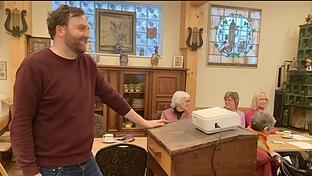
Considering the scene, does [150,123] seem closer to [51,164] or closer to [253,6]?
[51,164]

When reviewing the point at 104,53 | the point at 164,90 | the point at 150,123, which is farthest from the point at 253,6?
the point at 150,123

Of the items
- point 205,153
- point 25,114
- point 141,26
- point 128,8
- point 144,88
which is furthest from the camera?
point 141,26

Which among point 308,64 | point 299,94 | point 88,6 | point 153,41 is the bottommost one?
point 299,94

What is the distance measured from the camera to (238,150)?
1283mm

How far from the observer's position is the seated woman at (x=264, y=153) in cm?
180

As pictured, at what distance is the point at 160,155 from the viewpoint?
1.37 meters

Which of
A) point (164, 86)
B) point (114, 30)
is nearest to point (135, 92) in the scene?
point (164, 86)

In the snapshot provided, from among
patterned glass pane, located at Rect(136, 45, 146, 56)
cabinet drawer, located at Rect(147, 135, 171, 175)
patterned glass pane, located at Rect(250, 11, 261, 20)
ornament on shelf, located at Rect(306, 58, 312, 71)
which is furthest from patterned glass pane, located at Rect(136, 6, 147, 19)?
cabinet drawer, located at Rect(147, 135, 171, 175)

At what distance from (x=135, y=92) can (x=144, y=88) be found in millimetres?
155

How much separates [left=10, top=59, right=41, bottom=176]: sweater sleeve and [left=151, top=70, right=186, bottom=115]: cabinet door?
319cm

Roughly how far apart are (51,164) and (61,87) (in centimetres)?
34

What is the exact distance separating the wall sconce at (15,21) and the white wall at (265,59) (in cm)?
305

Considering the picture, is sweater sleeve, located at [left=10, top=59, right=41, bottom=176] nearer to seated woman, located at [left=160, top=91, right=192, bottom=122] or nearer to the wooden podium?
the wooden podium

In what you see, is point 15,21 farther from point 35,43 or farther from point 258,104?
point 258,104
